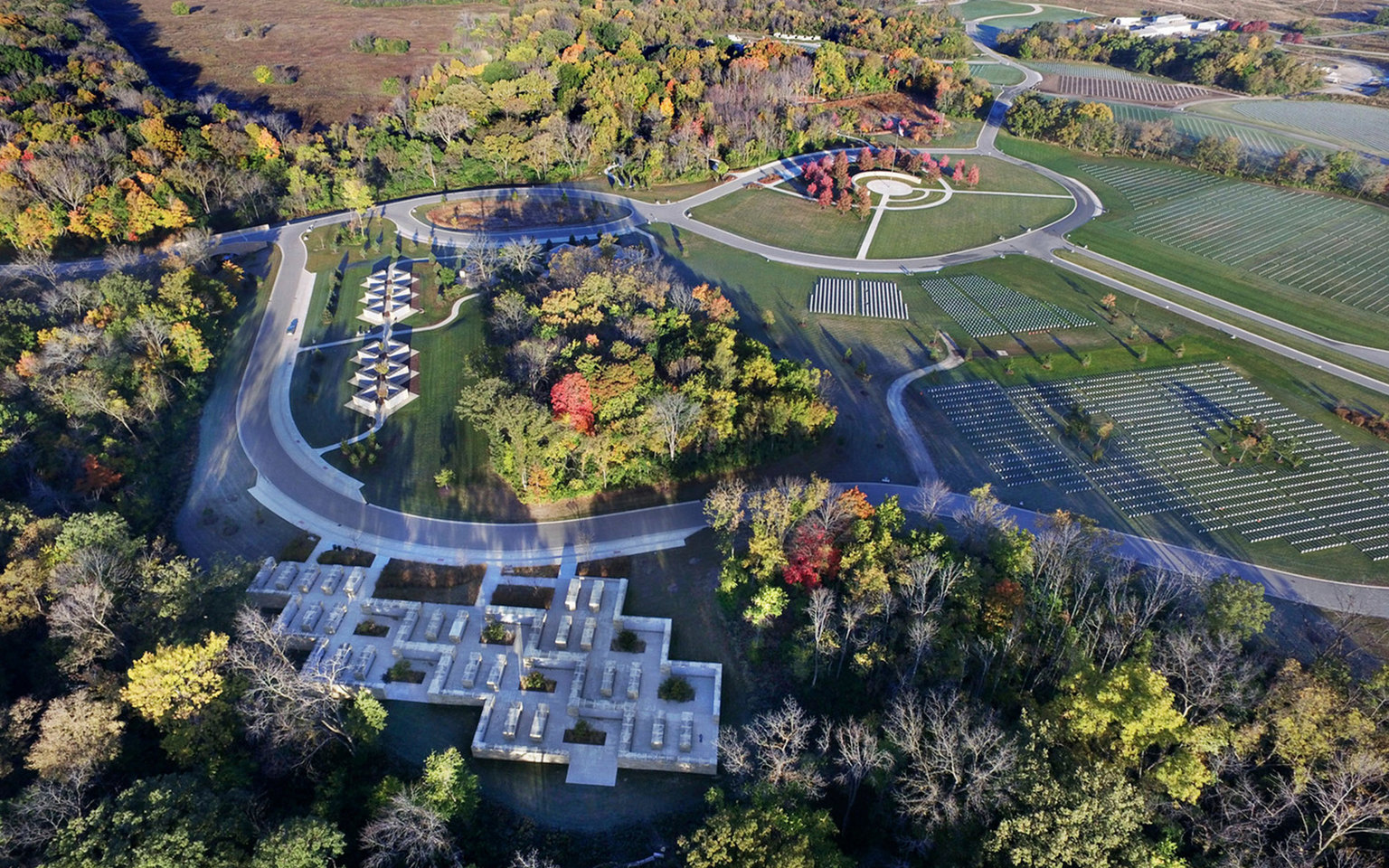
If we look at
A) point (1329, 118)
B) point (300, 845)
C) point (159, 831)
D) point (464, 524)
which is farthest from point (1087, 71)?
point (159, 831)

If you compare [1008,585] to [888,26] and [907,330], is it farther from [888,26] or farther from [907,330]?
[888,26]

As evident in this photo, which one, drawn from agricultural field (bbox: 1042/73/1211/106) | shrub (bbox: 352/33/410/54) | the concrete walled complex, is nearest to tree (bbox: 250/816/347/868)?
the concrete walled complex

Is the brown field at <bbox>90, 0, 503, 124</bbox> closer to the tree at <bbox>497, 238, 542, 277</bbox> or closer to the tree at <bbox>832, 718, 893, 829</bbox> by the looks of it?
the tree at <bbox>497, 238, 542, 277</bbox>

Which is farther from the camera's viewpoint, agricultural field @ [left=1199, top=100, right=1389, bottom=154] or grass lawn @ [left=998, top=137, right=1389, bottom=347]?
agricultural field @ [left=1199, top=100, right=1389, bottom=154]

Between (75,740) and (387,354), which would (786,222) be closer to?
(387,354)

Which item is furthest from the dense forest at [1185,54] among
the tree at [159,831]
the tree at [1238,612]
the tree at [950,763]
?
the tree at [159,831]

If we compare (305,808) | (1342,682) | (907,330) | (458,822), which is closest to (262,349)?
(305,808)

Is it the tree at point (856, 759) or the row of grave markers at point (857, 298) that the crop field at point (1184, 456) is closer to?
the row of grave markers at point (857, 298)
